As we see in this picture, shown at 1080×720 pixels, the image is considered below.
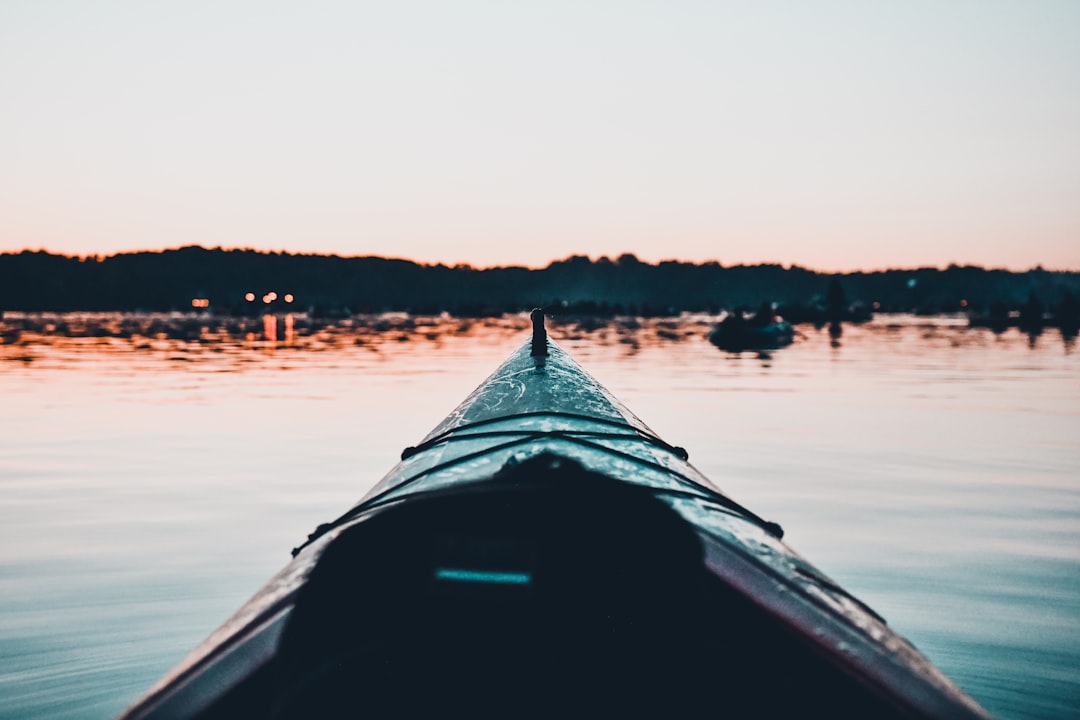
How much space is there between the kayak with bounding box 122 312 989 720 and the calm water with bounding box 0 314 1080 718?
292cm

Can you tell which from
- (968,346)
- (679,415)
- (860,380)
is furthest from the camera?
(968,346)

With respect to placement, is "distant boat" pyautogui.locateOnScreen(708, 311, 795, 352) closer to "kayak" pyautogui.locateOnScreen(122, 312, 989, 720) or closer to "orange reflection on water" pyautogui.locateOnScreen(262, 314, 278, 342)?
"orange reflection on water" pyautogui.locateOnScreen(262, 314, 278, 342)

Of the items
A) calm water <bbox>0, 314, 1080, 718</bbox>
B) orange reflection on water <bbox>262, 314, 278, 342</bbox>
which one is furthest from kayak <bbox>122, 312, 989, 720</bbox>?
orange reflection on water <bbox>262, 314, 278, 342</bbox>

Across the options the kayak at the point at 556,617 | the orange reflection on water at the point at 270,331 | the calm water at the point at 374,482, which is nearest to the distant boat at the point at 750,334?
the calm water at the point at 374,482

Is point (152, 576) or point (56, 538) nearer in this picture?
point (152, 576)

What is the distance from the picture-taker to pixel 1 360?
3412cm

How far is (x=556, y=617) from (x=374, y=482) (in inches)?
367

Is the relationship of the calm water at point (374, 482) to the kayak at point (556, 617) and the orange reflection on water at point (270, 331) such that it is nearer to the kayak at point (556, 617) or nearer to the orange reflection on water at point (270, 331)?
the kayak at point (556, 617)

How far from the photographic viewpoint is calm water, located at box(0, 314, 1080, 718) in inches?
240

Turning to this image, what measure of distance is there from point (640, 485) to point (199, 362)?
34.0 m

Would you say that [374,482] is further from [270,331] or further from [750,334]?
[270,331]

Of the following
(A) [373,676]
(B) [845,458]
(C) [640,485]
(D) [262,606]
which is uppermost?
(C) [640,485]

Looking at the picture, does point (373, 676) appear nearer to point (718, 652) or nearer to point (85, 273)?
point (718, 652)

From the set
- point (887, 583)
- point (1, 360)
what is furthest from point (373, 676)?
point (1, 360)
